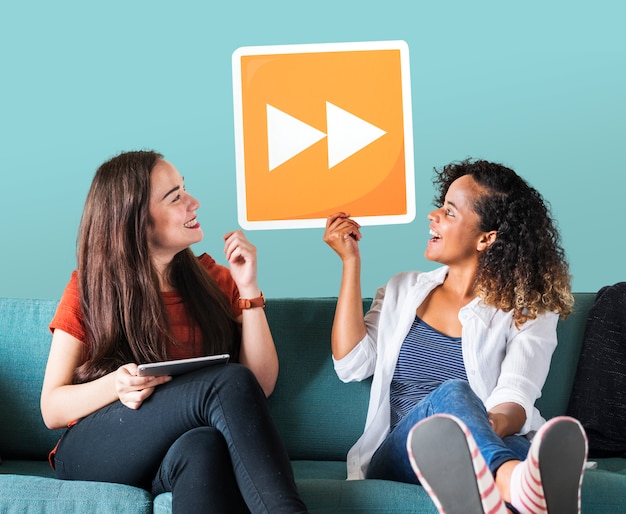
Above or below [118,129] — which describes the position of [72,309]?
below

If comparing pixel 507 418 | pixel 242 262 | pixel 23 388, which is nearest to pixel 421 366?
pixel 507 418

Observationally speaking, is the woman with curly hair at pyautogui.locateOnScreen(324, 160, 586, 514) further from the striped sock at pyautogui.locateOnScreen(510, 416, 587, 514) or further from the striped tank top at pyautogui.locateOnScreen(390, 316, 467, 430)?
the striped sock at pyautogui.locateOnScreen(510, 416, 587, 514)

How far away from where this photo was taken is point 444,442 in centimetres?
157

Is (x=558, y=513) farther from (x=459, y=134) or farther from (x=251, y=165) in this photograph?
(x=459, y=134)

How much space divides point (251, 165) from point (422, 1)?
96 centimetres

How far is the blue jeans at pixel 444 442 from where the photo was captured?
5.65 ft

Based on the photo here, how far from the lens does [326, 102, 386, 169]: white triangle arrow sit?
2.59 metres

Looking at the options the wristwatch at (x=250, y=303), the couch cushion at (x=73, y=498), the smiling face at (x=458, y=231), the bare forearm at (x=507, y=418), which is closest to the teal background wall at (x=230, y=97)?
the smiling face at (x=458, y=231)

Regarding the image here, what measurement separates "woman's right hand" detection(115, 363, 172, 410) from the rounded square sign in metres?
0.76

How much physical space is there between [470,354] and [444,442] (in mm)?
657

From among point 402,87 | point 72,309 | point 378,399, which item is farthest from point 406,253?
point 72,309

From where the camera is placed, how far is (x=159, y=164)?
223 cm

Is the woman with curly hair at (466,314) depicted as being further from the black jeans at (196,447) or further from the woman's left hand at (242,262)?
the black jeans at (196,447)

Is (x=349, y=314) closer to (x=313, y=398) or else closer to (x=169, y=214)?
(x=313, y=398)
